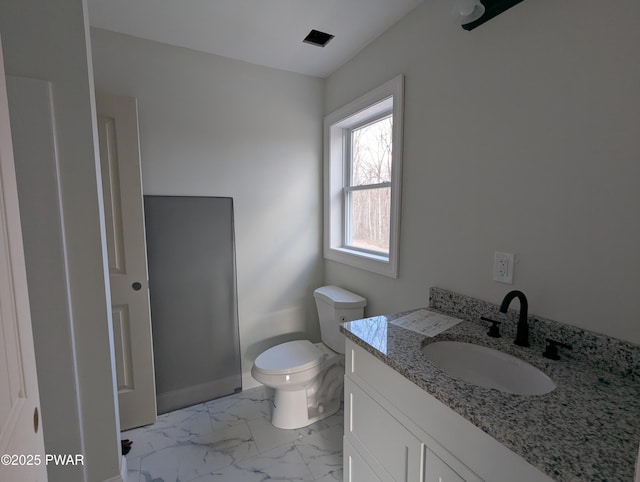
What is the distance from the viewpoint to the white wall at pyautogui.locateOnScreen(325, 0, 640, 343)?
0.90 metres

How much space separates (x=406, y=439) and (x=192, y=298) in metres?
1.65

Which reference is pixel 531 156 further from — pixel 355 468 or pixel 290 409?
pixel 290 409

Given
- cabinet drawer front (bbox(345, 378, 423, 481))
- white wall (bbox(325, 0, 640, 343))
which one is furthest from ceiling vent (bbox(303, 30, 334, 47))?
cabinet drawer front (bbox(345, 378, 423, 481))

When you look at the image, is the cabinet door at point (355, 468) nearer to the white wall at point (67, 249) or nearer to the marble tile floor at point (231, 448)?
the marble tile floor at point (231, 448)

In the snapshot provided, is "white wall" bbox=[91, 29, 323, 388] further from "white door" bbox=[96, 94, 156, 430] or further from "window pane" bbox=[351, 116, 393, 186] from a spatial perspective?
"window pane" bbox=[351, 116, 393, 186]

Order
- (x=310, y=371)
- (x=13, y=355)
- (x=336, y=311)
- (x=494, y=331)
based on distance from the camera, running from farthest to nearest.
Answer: (x=336, y=311) < (x=310, y=371) < (x=494, y=331) < (x=13, y=355)

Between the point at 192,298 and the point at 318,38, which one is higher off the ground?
the point at 318,38

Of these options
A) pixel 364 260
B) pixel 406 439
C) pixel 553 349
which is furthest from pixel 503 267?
pixel 364 260

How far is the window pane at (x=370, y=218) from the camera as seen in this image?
202cm

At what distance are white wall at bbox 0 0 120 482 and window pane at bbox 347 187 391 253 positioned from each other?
160cm

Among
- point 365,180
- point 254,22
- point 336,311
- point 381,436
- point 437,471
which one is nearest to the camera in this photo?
point 437,471

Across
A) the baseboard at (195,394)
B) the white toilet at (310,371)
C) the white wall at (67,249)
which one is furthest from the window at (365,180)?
the white wall at (67,249)

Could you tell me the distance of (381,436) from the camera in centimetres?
107

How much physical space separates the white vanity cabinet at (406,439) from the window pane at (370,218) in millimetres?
979
